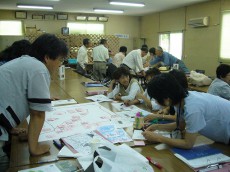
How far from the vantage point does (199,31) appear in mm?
6523

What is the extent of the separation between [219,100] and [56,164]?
103cm

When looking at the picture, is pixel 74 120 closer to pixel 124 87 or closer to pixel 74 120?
pixel 74 120

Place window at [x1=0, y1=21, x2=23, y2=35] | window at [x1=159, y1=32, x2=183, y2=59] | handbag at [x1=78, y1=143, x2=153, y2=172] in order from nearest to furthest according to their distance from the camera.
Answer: handbag at [x1=78, y1=143, x2=153, y2=172] < window at [x1=159, y1=32, x2=183, y2=59] < window at [x1=0, y1=21, x2=23, y2=35]

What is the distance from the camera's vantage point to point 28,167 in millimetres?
1179

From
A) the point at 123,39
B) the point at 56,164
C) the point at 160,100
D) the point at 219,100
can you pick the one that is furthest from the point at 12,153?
the point at 123,39

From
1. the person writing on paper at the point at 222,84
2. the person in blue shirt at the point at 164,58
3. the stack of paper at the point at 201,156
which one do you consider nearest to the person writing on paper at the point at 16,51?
the stack of paper at the point at 201,156

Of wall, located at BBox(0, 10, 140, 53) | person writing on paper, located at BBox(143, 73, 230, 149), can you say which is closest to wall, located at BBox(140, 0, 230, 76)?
wall, located at BBox(0, 10, 140, 53)

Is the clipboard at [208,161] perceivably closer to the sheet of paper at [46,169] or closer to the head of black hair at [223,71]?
the sheet of paper at [46,169]

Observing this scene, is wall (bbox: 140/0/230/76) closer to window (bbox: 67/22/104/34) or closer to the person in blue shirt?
the person in blue shirt

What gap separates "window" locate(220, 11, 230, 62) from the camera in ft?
18.7

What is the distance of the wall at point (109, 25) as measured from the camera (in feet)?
25.8

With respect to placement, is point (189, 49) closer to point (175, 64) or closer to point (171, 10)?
point (171, 10)

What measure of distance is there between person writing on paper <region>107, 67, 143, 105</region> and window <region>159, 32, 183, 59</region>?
202 inches

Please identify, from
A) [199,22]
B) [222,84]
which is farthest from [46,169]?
[199,22]
